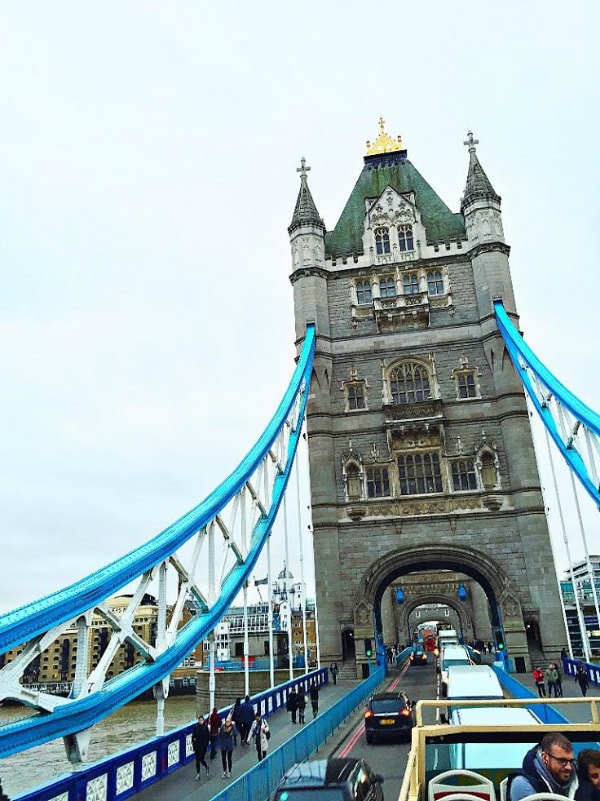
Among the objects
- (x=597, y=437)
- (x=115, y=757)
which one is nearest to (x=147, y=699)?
(x=597, y=437)

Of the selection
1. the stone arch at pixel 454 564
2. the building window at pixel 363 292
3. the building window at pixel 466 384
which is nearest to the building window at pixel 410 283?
the building window at pixel 363 292

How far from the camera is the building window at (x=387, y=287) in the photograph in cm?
3719

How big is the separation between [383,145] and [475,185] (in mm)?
9160

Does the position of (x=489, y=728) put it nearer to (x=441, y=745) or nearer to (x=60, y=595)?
(x=441, y=745)

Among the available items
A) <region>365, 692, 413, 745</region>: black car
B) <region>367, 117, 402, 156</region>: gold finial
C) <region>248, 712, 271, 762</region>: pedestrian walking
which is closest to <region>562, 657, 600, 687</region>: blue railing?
<region>365, 692, 413, 745</region>: black car

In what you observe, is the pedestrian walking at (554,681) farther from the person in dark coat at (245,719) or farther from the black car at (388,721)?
the person in dark coat at (245,719)

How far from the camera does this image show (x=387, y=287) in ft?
123

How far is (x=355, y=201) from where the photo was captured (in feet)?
136

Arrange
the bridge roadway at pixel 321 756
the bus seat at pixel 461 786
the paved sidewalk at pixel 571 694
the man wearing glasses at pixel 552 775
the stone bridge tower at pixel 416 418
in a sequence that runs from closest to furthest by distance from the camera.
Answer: the man wearing glasses at pixel 552 775
the bus seat at pixel 461 786
the bridge roadway at pixel 321 756
the paved sidewalk at pixel 571 694
the stone bridge tower at pixel 416 418

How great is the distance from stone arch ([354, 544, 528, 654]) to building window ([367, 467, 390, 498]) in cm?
303

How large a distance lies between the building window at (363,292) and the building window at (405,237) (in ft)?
10.5

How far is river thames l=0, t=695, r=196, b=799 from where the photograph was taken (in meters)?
33.7

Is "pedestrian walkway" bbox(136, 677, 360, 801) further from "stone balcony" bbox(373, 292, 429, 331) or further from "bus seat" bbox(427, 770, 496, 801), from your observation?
"stone balcony" bbox(373, 292, 429, 331)

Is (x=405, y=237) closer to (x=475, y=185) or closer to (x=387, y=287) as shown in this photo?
(x=387, y=287)
